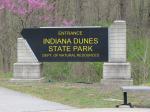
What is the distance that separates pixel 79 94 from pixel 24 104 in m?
A: 3.05

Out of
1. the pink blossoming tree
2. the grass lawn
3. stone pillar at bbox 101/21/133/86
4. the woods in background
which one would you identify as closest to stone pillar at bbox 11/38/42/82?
the grass lawn

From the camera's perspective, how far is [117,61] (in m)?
19.6

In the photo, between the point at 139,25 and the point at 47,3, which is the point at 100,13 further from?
the point at 47,3

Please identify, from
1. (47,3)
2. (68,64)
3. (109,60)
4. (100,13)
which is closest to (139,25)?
(100,13)

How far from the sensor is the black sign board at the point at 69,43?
778 inches

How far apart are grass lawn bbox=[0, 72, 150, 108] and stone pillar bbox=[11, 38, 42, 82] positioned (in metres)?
0.46

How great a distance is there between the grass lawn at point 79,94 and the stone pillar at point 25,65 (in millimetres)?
464

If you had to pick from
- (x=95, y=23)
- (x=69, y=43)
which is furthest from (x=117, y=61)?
(x=95, y=23)

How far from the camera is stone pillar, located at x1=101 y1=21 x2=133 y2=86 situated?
1947 centimetres

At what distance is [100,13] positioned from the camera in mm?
42750

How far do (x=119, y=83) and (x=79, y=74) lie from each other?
5.67 meters

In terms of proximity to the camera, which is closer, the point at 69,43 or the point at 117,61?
the point at 117,61

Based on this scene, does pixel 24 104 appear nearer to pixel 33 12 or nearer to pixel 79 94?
pixel 79 94

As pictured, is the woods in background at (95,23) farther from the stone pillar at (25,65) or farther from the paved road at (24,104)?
the paved road at (24,104)
